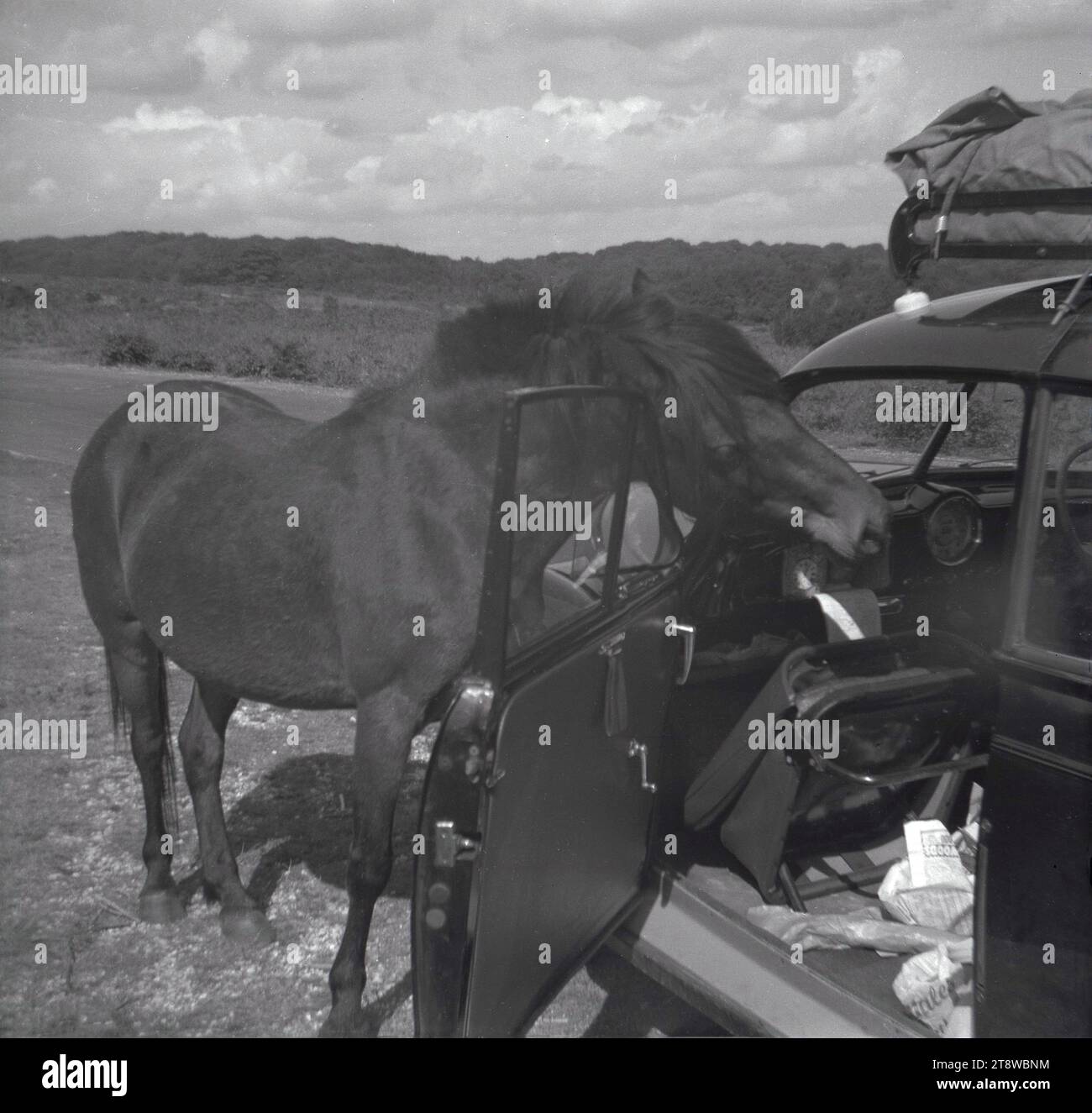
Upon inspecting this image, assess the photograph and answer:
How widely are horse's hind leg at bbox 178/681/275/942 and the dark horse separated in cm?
41

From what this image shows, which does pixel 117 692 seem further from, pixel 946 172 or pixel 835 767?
pixel 946 172

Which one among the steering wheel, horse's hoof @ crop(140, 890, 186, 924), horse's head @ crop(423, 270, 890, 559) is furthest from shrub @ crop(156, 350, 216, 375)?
the steering wheel

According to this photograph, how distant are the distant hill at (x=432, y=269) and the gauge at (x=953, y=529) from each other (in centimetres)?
1248

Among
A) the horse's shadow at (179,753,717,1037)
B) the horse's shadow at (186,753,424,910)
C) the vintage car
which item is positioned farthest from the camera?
the horse's shadow at (186,753,424,910)

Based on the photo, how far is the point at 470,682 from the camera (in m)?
1.90

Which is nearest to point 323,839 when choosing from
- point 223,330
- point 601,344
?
point 601,344

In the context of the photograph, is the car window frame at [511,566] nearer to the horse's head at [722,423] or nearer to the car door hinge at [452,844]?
the horse's head at [722,423]

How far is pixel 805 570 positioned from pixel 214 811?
2.32 meters

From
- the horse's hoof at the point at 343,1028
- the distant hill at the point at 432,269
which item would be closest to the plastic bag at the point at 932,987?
the horse's hoof at the point at 343,1028

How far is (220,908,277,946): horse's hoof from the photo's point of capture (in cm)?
353

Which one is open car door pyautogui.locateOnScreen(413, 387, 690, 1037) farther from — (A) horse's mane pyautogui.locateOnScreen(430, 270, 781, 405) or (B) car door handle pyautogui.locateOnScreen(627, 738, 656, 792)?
(A) horse's mane pyautogui.locateOnScreen(430, 270, 781, 405)

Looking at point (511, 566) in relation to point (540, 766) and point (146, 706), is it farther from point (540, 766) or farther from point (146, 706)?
point (146, 706)

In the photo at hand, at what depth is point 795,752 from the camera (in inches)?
110
